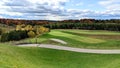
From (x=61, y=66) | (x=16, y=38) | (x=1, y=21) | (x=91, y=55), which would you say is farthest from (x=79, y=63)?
(x=1, y=21)

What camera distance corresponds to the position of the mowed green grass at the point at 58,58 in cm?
2652

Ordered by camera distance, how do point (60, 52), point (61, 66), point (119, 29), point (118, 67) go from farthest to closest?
point (119, 29)
point (60, 52)
point (61, 66)
point (118, 67)

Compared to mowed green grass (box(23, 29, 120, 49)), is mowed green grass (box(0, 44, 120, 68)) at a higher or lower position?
higher

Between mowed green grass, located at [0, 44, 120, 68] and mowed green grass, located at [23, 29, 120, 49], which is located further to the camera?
mowed green grass, located at [23, 29, 120, 49]

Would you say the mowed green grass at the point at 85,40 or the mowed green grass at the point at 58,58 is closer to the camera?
the mowed green grass at the point at 58,58

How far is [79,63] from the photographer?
28.6m

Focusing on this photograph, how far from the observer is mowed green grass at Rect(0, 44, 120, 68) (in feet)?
87.0

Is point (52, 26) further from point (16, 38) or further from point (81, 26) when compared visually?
point (16, 38)

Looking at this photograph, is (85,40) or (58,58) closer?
(58,58)

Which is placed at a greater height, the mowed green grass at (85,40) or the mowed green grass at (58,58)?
the mowed green grass at (58,58)

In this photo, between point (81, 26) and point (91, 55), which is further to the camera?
point (81, 26)

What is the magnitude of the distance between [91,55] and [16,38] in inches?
2061

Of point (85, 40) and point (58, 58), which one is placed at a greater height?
point (58, 58)

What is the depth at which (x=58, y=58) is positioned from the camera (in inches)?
1243
